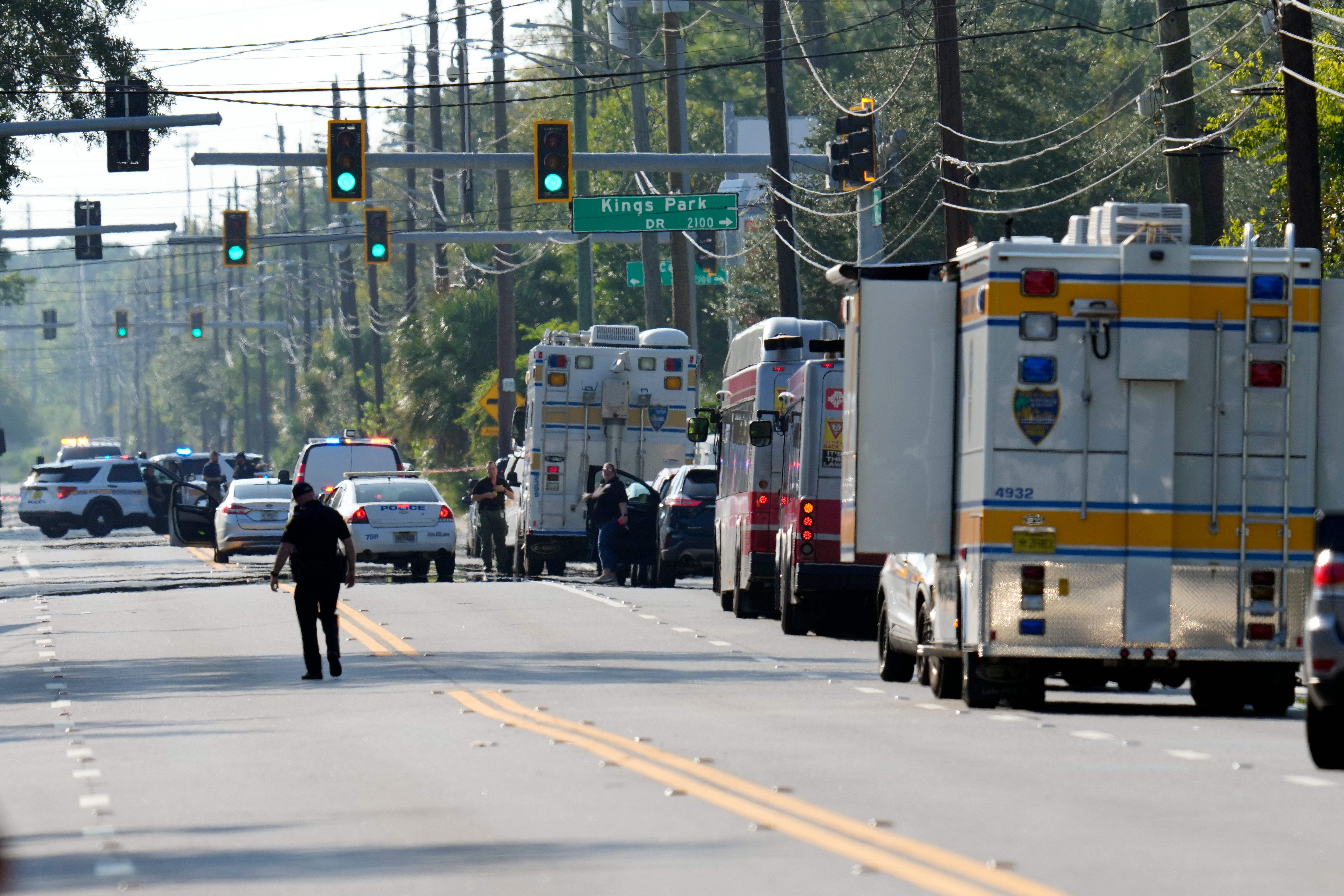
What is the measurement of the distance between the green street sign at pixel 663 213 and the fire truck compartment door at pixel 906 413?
21495 mm

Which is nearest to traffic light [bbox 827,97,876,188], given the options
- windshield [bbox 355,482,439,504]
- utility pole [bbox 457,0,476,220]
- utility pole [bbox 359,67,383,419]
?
utility pole [bbox 457,0,476,220]

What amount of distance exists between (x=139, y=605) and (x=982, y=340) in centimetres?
1696

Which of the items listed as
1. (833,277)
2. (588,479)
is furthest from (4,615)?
(833,277)

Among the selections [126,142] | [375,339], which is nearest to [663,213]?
[126,142]

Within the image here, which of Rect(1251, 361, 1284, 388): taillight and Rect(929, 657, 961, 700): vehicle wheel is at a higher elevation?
Rect(1251, 361, 1284, 388): taillight

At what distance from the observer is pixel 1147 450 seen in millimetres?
15633

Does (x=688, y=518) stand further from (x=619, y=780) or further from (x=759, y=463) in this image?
(x=619, y=780)

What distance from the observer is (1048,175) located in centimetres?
5078

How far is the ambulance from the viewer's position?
1022 inches

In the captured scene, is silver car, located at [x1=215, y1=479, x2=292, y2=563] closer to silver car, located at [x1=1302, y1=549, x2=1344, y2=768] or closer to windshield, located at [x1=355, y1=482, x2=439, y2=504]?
windshield, located at [x1=355, y1=482, x2=439, y2=504]

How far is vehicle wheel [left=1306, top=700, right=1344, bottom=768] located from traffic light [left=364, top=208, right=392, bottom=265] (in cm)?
3321

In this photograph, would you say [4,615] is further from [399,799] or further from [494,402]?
[494,402]

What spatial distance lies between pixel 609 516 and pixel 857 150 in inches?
241

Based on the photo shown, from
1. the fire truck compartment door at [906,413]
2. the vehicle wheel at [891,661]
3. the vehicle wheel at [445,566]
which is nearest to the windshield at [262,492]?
the vehicle wheel at [445,566]
